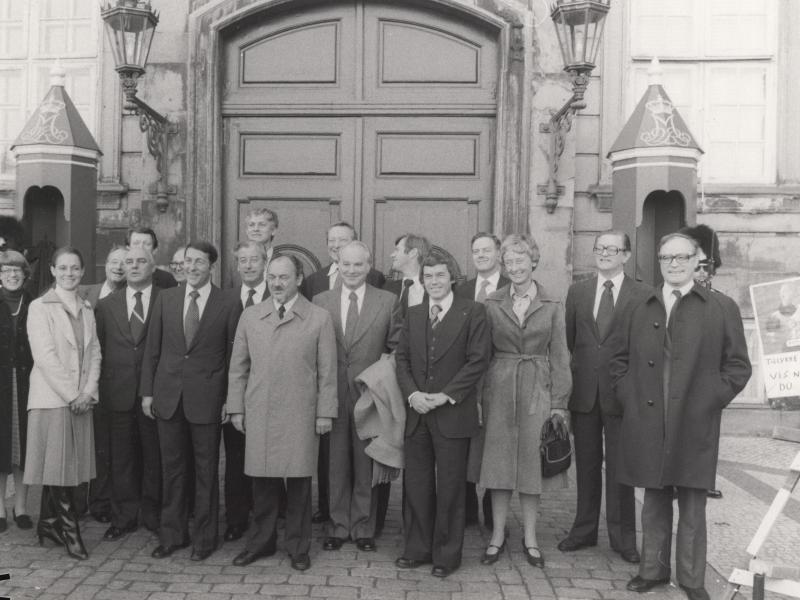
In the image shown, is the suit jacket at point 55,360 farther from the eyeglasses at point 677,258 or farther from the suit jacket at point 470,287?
the eyeglasses at point 677,258

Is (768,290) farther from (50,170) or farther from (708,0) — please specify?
(50,170)

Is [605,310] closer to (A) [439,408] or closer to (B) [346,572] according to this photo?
(A) [439,408]

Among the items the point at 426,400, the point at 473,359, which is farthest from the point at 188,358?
the point at 473,359

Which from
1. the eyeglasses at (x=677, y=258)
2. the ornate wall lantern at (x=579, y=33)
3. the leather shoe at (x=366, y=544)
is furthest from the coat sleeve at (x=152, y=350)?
the ornate wall lantern at (x=579, y=33)

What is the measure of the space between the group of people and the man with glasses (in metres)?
0.01

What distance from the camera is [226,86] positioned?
8.60m

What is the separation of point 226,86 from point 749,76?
5320 mm

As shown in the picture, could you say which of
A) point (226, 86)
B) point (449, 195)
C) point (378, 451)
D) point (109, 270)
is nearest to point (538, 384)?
point (378, 451)

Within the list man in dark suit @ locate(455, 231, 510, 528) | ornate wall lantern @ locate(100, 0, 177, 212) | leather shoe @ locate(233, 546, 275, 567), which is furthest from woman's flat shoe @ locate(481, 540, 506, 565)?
ornate wall lantern @ locate(100, 0, 177, 212)

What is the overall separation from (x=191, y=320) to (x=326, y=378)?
3.06 ft

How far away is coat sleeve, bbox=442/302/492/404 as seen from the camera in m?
4.72

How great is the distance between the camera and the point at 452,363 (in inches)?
188

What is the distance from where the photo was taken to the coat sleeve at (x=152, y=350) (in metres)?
5.18

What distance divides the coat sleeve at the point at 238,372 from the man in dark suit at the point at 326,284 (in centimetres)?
76
